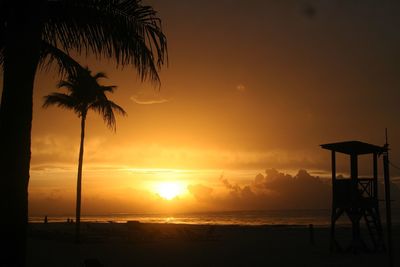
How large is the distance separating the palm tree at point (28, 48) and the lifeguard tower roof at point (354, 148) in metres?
18.9

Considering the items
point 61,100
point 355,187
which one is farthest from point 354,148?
point 61,100

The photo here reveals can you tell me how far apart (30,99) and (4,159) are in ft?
2.57

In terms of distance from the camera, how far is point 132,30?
6508mm

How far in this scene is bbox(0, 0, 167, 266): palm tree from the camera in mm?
5152

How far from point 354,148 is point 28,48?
69.5 ft

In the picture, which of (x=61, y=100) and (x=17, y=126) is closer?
(x=17, y=126)

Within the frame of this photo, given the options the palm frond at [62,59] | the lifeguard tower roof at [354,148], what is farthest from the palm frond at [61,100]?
the palm frond at [62,59]

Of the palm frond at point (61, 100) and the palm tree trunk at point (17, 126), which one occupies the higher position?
the palm frond at point (61, 100)

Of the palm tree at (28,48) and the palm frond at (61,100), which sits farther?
the palm frond at (61,100)

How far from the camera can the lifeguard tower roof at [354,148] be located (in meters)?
23.5

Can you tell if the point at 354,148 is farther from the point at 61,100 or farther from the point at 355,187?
the point at 61,100

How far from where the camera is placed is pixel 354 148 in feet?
78.3

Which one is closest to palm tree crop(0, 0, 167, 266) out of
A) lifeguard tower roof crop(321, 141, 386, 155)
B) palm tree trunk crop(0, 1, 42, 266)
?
palm tree trunk crop(0, 1, 42, 266)

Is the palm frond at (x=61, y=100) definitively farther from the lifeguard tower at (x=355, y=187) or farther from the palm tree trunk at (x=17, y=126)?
the palm tree trunk at (x=17, y=126)
